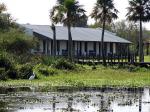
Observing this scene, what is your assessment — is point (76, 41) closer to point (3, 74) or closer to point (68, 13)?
point (68, 13)

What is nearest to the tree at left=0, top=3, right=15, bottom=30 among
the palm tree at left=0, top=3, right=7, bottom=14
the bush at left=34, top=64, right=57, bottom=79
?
the palm tree at left=0, top=3, right=7, bottom=14

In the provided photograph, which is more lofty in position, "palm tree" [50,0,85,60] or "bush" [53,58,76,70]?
"palm tree" [50,0,85,60]

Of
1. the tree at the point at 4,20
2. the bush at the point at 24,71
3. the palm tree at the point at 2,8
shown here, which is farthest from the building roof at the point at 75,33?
the bush at the point at 24,71

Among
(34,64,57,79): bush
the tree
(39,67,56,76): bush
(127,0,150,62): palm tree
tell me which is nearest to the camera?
(34,64,57,79): bush

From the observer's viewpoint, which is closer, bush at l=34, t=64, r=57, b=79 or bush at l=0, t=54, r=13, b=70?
bush at l=0, t=54, r=13, b=70

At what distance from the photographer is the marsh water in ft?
64.1

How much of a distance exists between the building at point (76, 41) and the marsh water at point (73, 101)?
43.6 metres

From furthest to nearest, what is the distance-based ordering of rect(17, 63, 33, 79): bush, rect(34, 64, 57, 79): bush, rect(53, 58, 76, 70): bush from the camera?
rect(53, 58, 76, 70): bush < rect(34, 64, 57, 79): bush < rect(17, 63, 33, 79): bush

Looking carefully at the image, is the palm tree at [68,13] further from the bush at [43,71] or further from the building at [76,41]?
the bush at [43,71]

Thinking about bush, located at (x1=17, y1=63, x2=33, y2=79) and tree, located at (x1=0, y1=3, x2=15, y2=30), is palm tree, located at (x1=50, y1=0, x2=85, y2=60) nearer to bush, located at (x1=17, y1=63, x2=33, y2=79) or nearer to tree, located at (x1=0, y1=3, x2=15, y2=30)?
tree, located at (x1=0, y1=3, x2=15, y2=30)

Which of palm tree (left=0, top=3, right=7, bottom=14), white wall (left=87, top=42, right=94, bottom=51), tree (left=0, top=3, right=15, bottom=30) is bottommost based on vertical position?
white wall (left=87, top=42, right=94, bottom=51)

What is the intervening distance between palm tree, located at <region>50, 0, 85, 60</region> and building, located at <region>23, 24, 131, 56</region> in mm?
8541

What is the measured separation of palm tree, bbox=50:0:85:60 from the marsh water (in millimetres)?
35557

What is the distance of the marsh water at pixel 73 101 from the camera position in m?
19.5
